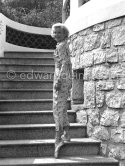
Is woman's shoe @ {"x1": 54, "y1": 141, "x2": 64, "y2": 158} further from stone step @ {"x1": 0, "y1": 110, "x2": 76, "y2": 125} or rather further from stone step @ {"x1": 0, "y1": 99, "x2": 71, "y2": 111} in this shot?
stone step @ {"x1": 0, "y1": 99, "x2": 71, "y2": 111}

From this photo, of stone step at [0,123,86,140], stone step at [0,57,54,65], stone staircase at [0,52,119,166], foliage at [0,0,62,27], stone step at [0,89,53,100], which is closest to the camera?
stone staircase at [0,52,119,166]

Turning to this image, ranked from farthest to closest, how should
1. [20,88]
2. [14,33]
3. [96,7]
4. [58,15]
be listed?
1. [58,15]
2. [14,33]
3. [20,88]
4. [96,7]

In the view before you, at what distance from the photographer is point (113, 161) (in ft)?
11.9

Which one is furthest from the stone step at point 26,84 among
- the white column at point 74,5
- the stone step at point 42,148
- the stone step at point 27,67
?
the stone step at point 42,148

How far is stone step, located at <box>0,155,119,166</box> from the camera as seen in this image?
11.6ft

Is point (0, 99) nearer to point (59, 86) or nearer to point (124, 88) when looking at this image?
point (59, 86)

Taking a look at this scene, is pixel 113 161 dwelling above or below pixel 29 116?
below

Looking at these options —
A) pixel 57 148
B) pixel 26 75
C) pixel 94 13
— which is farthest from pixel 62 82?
pixel 26 75

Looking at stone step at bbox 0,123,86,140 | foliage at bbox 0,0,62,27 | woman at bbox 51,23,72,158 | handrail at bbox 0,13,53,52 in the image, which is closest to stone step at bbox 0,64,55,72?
handrail at bbox 0,13,53,52

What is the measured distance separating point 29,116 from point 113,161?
1549mm

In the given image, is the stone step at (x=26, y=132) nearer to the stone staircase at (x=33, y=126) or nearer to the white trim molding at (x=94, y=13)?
the stone staircase at (x=33, y=126)

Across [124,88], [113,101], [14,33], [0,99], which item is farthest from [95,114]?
[14,33]

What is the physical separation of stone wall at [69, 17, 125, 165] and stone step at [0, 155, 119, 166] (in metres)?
0.17

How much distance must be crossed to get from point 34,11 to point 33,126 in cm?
724
